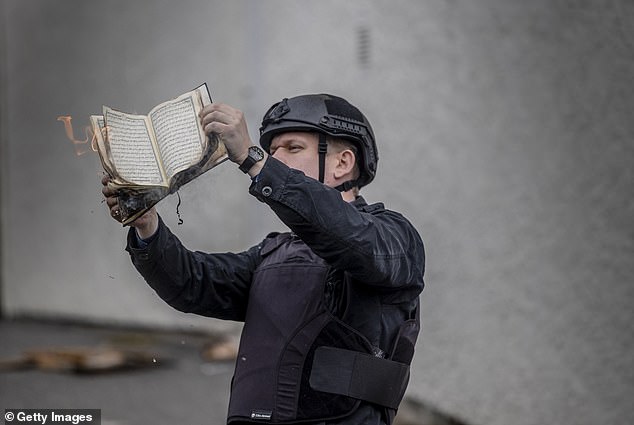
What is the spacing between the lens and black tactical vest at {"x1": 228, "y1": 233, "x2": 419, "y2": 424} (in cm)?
279

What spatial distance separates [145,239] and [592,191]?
2385 millimetres

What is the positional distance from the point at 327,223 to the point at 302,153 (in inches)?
17.9

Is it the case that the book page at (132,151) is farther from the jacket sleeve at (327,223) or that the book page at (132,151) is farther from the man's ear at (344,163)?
the man's ear at (344,163)

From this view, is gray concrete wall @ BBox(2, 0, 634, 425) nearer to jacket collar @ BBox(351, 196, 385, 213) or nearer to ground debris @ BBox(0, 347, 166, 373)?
ground debris @ BBox(0, 347, 166, 373)

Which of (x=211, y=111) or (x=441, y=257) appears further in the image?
(x=441, y=257)

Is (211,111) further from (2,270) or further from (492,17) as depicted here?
(2,270)

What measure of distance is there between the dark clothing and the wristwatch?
33mm

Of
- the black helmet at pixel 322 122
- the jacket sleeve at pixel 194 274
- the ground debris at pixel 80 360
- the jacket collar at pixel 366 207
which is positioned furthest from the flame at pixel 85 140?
the ground debris at pixel 80 360

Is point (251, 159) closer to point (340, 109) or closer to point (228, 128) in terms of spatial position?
point (228, 128)

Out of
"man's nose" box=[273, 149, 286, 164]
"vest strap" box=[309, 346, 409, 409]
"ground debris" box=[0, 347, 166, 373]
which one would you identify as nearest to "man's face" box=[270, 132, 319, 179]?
"man's nose" box=[273, 149, 286, 164]

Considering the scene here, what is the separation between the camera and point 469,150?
511 centimetres

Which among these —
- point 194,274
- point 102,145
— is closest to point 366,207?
point 194,274

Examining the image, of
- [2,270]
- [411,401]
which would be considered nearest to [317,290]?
[411,401]

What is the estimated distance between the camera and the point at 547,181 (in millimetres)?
4641
